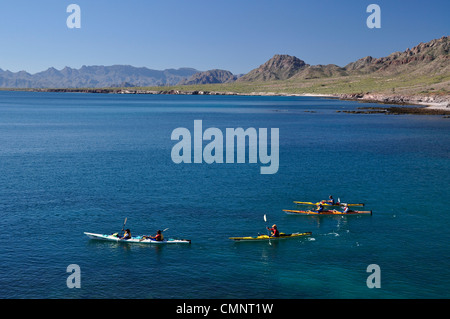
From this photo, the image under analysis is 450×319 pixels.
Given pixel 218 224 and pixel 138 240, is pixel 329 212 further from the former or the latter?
pixel 138 240

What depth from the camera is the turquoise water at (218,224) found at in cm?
4025

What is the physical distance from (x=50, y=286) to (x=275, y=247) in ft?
78.0

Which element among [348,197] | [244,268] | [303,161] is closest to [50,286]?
[244,268]

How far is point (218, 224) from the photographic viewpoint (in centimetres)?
5488

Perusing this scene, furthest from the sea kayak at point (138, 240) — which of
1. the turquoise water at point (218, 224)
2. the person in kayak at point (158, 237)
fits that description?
the turquoise water at point (218, 224)

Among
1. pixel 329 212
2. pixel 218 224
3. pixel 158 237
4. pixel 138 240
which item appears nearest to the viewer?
pixel 158 237

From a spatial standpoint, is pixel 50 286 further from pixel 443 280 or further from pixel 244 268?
pixel 443 280

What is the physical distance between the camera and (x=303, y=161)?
9700 centimetres

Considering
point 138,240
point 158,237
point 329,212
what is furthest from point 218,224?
point 329,212

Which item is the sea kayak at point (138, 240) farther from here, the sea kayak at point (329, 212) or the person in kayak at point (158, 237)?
the sea kayak at point (329, 212)

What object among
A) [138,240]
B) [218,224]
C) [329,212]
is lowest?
[138,240]

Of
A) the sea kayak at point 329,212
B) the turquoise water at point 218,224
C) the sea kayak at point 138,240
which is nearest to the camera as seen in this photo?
the turquoise water at point 218,224

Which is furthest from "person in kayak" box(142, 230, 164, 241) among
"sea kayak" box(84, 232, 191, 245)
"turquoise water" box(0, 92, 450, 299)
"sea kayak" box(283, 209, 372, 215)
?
"sea kayak" box(283, 209, 372, 215)

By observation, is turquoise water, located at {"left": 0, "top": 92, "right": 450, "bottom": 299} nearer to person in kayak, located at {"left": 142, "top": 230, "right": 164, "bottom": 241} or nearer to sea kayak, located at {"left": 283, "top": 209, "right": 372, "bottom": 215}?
sea kayak, located at {"left": 283, "top": 209, "right": 372, "bottom": 215}
